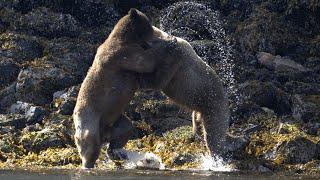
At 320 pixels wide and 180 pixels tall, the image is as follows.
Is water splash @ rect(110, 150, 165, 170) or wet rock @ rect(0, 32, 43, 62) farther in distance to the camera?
wet rock @ rect(0, 32, 43, 62)

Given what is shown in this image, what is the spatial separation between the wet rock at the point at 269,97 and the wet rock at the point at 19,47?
470 centimetres

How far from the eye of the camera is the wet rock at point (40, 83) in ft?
54.8

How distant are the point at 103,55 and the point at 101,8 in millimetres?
7347

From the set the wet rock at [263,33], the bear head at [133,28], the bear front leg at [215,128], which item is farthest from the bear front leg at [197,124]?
the wet rock at [263,33]

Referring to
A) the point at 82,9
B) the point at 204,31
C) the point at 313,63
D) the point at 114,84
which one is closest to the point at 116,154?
the point at 114,84

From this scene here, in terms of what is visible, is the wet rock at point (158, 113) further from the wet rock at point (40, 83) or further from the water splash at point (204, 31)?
the wet rock at point (40, 83)

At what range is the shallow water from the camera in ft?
34.4

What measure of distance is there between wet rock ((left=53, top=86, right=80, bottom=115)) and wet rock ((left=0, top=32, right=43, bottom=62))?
5.35 feet

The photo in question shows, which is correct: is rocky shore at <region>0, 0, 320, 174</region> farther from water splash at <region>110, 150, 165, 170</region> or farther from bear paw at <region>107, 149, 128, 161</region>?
bear paw at <region>107, 149, 128, 161</region>

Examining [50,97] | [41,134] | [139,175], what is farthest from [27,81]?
[139,175]

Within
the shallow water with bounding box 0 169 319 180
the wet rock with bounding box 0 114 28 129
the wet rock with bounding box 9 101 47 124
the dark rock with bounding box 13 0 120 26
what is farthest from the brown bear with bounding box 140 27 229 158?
the dark rock with bounding box 13 0 120 26

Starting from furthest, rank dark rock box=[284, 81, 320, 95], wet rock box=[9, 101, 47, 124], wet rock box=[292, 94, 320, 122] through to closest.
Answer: dark rock box=[284, 81, 320, 95] → wet rock box=[9, 101, 47, 124] → wet rock box=[292, 94, 320, 122]

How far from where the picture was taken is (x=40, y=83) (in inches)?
665

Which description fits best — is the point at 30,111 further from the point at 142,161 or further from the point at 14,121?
the point at 142,161
